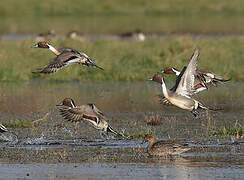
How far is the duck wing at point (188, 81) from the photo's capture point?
10836 millimetres

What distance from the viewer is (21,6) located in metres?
42.8

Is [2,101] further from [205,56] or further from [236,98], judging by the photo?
[205,56]

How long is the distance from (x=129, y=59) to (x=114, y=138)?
26.3 ft

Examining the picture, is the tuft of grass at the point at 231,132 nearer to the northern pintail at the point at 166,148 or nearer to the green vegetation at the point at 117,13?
the northern pintail at the point at 166,148

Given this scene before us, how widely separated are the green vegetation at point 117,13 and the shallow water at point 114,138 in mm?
19633

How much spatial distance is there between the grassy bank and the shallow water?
2.55 ft

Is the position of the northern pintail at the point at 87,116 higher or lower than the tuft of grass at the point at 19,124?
higher

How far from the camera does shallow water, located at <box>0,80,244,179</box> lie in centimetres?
941

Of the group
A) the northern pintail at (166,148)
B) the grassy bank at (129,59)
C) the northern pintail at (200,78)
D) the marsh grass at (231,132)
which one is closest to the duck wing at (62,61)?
the northern pintail at (200,78)

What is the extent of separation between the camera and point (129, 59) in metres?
19.5

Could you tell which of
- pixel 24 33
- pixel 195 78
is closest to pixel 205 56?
pixel 195 78

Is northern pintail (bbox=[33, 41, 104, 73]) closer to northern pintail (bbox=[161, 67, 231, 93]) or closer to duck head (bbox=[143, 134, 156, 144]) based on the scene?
northern pintail (bbox=[161, 67, 231, 93])

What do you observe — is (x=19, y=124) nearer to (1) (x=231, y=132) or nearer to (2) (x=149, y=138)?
(2) (x=149, y=138)

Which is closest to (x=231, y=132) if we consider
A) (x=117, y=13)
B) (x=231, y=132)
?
(x=231, y=132)
